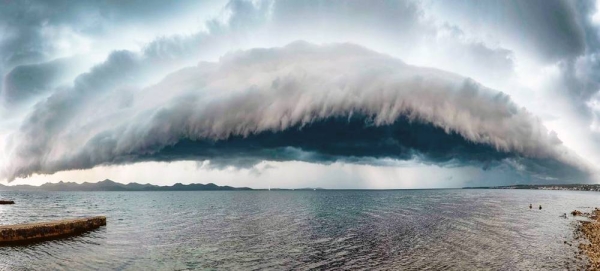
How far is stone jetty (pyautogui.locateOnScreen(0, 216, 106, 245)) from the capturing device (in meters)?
50.3

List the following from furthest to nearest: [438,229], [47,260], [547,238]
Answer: [438,229]
[547,238]
[47,260]

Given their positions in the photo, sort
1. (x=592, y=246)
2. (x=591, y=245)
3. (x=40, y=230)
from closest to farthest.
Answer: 1. (x=592, y=246)
2. (x=591, y=245)
3. (x=40, y=230)

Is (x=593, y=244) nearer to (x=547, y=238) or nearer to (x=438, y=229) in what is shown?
(x=547, y=238)

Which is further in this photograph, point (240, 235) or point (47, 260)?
point (240, 235)

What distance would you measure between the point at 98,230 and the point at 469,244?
6411 cm

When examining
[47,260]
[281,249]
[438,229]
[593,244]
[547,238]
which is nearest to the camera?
[47,260]

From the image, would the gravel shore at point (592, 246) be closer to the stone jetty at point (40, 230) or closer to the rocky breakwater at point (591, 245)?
the rocky breakwater at point (591, 245)

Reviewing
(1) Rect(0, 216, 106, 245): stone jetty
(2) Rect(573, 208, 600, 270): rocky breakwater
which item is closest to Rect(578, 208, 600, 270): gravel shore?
(2) Rect(573, 208, 600, 270): rocky breakwater

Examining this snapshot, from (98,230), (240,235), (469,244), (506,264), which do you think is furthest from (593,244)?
(98,230)

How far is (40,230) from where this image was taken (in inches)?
2138

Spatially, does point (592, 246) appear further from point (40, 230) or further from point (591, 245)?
point (40, 230)

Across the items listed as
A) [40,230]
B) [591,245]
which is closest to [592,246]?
[591,245]

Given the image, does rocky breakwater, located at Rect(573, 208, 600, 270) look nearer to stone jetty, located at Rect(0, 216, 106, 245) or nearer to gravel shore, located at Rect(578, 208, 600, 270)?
gravel shore, located at Rect(578, 208, 600, 270)

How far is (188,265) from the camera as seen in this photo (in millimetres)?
35406
